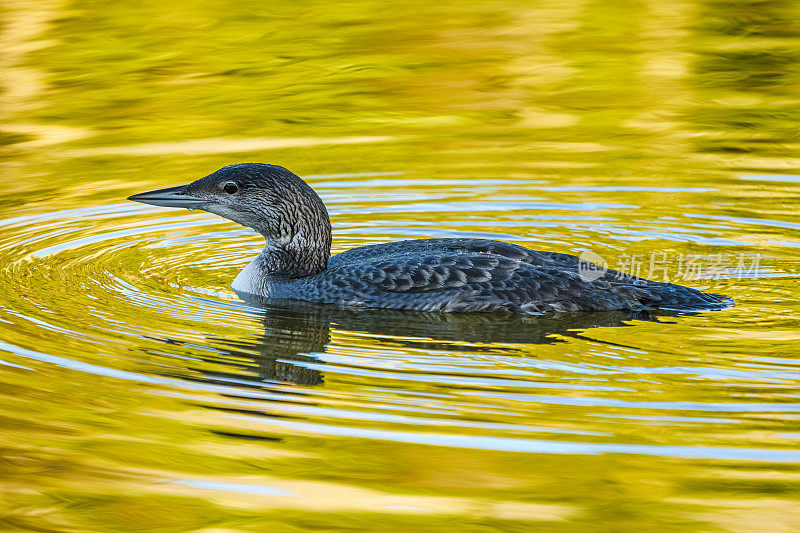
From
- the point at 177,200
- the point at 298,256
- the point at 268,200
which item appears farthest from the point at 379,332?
the point at 177,200

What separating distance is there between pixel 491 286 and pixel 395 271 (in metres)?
0.58

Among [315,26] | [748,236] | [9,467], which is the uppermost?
[315,26]

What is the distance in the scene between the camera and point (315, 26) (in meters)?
14.4

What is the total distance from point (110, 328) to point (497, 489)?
9.39ft

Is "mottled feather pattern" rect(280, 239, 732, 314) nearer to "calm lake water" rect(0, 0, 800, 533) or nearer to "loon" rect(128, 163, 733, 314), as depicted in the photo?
"loon" rect(128, 163, 733, 314)

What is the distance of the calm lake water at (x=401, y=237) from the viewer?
506 centimetres

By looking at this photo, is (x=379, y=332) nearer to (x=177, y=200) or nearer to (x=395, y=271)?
(x=395, y=271)

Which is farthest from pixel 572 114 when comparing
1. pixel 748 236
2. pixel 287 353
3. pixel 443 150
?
pixel 287 353

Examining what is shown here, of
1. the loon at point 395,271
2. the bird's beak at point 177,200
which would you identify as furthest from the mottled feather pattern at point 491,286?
the bird's beak at point 177,200

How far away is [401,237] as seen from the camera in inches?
353

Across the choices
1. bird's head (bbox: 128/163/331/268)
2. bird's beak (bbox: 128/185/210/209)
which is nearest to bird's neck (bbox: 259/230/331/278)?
bird's head (bbox: 128/163/331/268)

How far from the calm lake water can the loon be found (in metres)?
0.18

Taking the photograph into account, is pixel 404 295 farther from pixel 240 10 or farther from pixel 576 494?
pixel 240 10

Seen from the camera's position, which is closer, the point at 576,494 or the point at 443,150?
the point at 576,494
